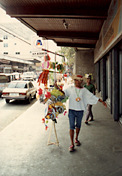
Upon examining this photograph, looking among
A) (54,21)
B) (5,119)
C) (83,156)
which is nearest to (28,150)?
(83,156)

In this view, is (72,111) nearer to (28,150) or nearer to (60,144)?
(60,144)

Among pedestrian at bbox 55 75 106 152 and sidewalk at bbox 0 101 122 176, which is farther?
pedestrian at bbox 55 75 106 152

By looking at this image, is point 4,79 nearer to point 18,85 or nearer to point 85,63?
point 18,85

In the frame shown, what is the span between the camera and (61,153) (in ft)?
16.0

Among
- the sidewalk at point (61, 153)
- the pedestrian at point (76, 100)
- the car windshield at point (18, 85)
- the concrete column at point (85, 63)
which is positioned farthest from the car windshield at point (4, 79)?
the pedestrian at point (76, 100)

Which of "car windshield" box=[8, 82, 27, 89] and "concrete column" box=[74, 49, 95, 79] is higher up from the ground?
"concrete column" box=[74, 49, 95, 79]

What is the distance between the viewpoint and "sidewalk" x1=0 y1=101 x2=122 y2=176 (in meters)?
3.99

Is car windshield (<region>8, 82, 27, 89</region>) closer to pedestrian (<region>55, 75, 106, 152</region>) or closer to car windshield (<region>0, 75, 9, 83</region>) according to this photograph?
car windshield (<region>0, 75, 9, 83</region>)

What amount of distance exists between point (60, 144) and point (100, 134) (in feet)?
4.94


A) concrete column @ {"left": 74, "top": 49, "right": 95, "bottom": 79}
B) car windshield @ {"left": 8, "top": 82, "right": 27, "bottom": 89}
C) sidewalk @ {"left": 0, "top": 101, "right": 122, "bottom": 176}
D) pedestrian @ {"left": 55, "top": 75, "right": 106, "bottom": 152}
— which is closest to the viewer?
sidewalk @ {"left": 0, "top": 101, "right": 122, "bottom": 176}

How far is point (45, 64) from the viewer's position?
5.18 m

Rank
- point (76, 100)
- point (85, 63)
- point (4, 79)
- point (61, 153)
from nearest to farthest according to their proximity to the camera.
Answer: point (61, 153)
point (76, 100)
point (4, 79)
point (85, 63)

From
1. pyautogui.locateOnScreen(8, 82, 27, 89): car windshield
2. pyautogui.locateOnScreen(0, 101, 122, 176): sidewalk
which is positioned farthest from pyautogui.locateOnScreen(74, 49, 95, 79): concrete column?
pyautogui.locateOnScreen(0, 101, 122, 176): sidewalk

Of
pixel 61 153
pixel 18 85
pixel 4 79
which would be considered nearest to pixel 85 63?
pixel 4 79
